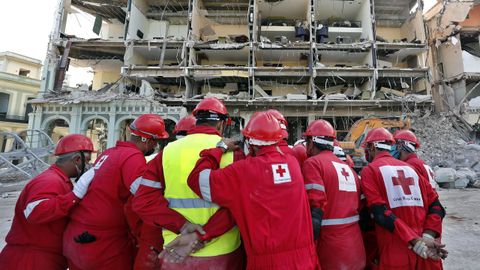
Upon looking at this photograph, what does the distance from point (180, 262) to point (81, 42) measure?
2133cm

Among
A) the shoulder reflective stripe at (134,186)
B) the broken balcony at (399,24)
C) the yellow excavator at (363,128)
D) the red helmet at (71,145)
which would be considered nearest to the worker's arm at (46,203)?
the red helmet at (71,145)

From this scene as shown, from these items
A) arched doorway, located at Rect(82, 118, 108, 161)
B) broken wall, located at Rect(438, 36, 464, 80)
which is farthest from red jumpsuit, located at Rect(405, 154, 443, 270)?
broken wall, located at Rect(438, 36, 464, 80)

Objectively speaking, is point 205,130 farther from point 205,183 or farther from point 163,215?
point 163,215

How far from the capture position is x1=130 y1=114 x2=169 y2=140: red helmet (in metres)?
2.48

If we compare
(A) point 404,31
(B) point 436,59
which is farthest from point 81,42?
(B) point 436,59

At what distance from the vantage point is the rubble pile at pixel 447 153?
34.9 ft

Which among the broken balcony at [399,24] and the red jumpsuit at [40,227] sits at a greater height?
the broken balcony at [399,24]

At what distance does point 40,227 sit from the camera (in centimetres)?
213

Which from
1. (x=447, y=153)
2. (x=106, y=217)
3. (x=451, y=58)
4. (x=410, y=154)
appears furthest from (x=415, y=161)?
(x=451, y=58)

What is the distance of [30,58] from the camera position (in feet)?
105

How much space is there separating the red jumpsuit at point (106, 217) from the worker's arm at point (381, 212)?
193 centimetres

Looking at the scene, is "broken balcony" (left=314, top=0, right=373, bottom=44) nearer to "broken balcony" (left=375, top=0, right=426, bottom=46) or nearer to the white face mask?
"broken balcony" (left=375, top=0, right=426, bottom=46)

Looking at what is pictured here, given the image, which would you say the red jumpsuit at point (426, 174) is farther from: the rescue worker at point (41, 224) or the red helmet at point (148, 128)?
the rescue worker at point (41, 224)

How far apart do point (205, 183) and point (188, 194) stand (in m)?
0.20
